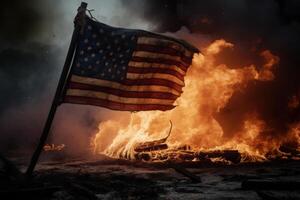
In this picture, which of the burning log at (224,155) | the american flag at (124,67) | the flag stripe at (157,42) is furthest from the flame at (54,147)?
the flag stripe at (157,42)

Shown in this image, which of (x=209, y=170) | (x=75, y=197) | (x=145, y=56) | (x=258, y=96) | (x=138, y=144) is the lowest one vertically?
(x=75, y=197)

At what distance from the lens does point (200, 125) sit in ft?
57.9

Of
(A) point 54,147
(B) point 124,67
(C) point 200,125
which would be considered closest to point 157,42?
(B) point 124,67

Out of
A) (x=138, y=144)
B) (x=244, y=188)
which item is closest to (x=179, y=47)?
(x=244, y=188)

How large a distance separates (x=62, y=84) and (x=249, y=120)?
1577 cm

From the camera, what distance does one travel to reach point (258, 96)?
20844 mm

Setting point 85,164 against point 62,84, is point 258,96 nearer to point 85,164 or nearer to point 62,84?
point 85,164

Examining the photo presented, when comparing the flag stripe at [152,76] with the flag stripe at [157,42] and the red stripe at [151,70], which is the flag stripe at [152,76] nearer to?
the red stripe at [151,70]

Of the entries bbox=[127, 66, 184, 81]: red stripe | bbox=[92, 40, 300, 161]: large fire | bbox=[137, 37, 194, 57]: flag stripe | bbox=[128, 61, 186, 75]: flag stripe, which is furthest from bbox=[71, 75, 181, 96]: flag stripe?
bbox=[92, 40, 300, 161]: large fire

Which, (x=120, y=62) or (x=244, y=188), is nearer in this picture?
(x=120, y=62)

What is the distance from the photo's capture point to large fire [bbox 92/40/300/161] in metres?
16.6

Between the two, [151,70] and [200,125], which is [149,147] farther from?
[151,70]

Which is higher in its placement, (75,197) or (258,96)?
(258,96)

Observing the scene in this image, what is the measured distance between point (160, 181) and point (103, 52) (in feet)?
14.5
